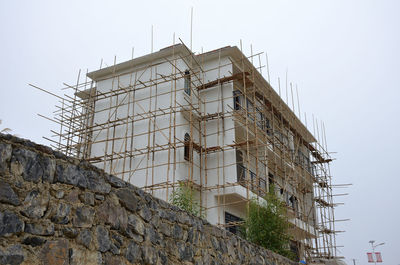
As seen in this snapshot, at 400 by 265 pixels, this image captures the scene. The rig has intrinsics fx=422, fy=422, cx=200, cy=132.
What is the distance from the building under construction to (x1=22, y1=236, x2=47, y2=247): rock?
491 inches

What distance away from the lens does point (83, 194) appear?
437 cm

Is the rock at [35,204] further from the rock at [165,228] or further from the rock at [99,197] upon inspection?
the rock at [165,228]

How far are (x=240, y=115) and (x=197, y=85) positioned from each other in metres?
2.93

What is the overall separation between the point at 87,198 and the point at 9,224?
99 centimetres

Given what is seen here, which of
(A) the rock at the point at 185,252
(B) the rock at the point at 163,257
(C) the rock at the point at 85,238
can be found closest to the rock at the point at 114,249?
(C) the rock at the point at 85,238

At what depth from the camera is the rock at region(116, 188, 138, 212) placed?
4.97 metres

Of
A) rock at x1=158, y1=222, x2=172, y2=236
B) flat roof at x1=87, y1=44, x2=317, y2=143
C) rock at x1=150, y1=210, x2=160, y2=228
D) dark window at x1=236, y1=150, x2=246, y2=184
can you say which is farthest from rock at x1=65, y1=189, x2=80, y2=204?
flat roof at x1=87, y1=44, x2=317, y2=143

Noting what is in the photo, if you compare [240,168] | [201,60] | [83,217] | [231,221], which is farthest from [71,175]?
[201,60]

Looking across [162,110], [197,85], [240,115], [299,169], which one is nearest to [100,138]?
[162,110]

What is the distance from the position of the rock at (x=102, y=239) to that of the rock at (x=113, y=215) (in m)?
0.11

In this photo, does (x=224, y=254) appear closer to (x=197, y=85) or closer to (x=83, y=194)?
(x=83, y=194)

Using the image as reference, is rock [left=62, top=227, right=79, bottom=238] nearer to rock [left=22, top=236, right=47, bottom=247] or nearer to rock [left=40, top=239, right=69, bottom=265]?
rock [left=40, top=239, right=69, bottom=265]

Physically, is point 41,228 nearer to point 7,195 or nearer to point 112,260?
point 7,195

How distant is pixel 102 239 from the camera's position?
14.7 feet
